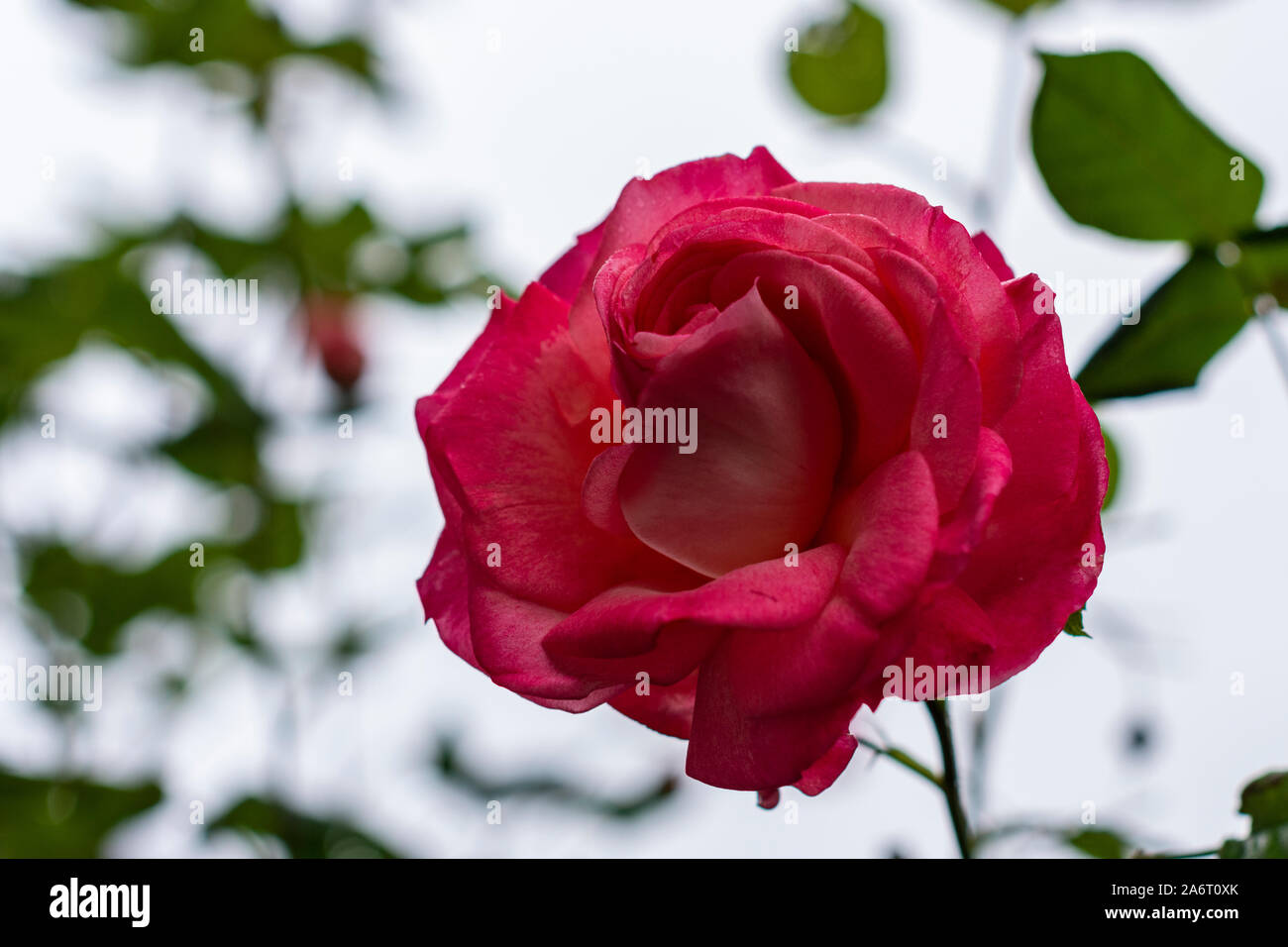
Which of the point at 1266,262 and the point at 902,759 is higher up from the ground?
the point at 1266,262

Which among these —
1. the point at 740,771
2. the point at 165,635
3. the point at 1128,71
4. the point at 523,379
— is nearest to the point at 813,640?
the point at 740,771

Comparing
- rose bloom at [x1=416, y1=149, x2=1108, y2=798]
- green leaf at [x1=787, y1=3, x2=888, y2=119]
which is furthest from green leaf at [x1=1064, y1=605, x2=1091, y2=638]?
green leaf at [x1=787, y1=3, x2=888, y2=119]

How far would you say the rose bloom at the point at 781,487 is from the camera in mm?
290

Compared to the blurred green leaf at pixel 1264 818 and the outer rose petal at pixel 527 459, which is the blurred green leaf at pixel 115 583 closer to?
the outer rose petal at pixel 527 459

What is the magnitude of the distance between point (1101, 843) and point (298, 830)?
2.14ft

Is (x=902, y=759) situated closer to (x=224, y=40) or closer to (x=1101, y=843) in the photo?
(x=1101, y=843)

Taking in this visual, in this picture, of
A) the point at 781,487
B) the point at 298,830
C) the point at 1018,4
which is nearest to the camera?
the point at 781,487

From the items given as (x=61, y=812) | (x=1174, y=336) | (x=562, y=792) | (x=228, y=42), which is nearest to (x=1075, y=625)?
(x=1174, y=336)

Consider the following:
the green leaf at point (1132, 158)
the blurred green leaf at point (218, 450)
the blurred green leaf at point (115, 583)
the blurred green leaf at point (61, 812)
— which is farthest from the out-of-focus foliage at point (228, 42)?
the green leaf at point (1132, 158)

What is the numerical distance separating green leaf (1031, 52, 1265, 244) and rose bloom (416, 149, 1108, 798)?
16 centimetres

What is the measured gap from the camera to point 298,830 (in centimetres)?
87

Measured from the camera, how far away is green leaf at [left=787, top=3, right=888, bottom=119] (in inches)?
29.0

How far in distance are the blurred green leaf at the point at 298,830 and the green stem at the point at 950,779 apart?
59 centimetres

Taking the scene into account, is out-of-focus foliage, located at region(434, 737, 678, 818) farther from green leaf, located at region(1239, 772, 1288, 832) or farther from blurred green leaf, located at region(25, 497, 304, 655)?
green leaf, located at region(1239, 772, 1288, 832)
